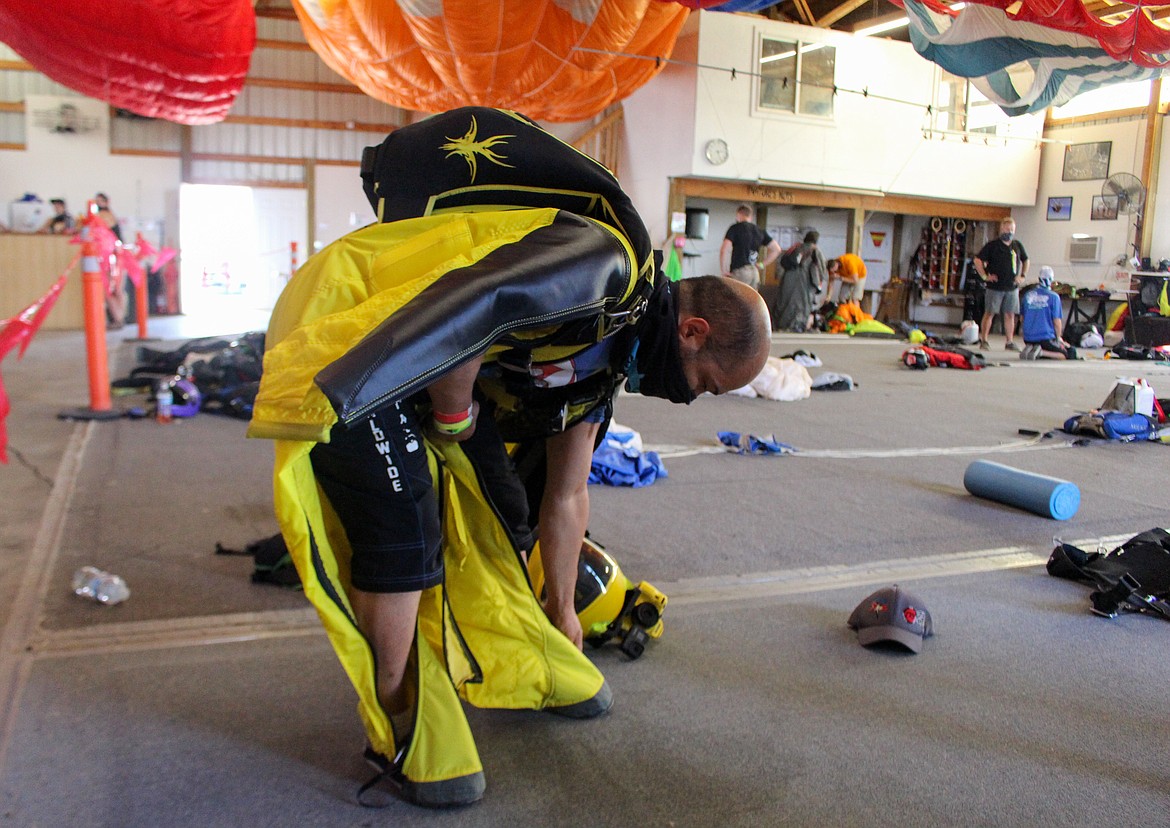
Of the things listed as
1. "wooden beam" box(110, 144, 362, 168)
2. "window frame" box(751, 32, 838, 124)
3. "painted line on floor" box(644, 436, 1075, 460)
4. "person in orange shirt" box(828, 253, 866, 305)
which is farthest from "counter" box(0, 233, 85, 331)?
"person in orange shirt" box(828, 253, 866, 305)

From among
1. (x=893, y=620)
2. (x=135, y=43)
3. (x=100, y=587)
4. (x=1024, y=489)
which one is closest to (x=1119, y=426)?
(x=1024, y=489)

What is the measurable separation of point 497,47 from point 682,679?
Result: 919 cm

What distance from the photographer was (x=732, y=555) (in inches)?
138

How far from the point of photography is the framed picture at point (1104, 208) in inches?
662

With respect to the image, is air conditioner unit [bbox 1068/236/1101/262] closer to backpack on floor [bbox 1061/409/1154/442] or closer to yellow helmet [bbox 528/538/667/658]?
backpack on floor [bbox 1061/409/1154/442]

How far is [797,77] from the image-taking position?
52.5 ft

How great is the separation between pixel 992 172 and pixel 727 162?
611 cm

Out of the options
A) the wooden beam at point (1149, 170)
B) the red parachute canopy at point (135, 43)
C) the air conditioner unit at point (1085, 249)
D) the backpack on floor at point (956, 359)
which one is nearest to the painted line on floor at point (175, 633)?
the red parachute canopy at point (135, 43)

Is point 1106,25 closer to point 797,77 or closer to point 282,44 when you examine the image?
point 797,77

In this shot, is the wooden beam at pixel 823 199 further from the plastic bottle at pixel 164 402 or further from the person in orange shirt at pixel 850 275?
the plastic bottle at pixel 164 402

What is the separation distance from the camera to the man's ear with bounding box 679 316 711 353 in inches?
76.5

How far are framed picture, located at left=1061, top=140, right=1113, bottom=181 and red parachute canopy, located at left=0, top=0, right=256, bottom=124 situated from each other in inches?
604

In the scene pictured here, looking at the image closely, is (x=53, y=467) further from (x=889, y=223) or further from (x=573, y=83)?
(x=889, y=223)

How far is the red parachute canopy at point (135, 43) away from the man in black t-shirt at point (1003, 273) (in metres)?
10.4
